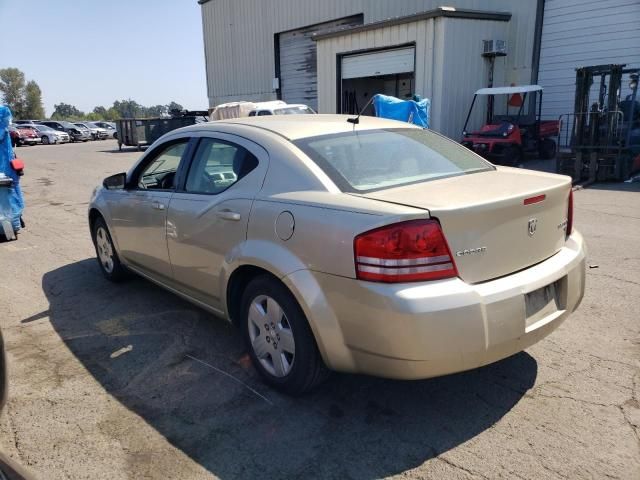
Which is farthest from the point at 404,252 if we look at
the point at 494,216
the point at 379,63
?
the point at 379,63

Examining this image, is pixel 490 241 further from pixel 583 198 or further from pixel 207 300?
pixel 583 198

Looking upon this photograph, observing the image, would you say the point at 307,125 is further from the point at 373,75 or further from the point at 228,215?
the point at 373,75

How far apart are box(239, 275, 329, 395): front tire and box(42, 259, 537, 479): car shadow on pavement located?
0.15 m

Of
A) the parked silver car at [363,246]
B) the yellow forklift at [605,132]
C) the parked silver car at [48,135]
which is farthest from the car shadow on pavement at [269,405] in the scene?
the parked silver car at [48,135]

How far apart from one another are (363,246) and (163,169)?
9.04 feet

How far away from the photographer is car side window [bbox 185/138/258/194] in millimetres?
3369

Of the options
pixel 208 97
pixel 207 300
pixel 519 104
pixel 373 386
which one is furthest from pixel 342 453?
pixel 208 97

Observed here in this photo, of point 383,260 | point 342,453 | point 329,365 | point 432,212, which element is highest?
point 432,212

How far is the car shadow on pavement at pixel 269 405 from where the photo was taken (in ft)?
8.44

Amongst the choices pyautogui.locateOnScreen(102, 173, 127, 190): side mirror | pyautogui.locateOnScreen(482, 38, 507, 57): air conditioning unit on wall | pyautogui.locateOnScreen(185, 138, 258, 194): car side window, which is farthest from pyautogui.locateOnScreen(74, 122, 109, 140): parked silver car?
pyautogui.locateOnScreen(185, 138, 258, 194): car side window

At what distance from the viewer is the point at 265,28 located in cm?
2688

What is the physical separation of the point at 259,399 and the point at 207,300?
886mm

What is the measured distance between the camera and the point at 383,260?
2.47 m

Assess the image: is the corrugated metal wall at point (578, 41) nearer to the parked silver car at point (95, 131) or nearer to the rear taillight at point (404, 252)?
the rear taillight at point (404, 252)
